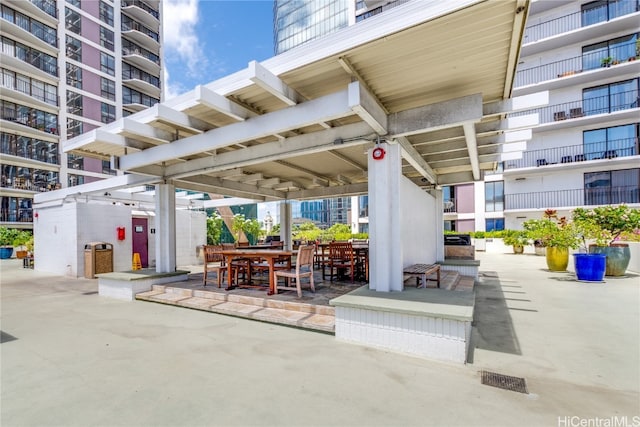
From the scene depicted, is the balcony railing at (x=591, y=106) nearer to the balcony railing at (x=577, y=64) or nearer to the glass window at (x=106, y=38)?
the balcony railing at (x=577, y=64)

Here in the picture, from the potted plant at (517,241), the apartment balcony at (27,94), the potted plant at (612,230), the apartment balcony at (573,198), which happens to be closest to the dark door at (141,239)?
the potted plant at (612,230)

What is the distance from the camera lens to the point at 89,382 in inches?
111

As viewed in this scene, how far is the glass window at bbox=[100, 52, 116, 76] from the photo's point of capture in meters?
27.0

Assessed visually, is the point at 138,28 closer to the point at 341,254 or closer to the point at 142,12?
the point at 142,12

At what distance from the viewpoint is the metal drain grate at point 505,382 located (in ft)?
8.77

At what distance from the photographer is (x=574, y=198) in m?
18.0

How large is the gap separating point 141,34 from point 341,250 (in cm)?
3298

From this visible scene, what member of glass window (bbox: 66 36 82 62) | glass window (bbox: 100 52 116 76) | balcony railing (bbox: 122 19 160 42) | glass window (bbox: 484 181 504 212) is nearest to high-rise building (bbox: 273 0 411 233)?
glass window (bbox: 484 181 504 212)

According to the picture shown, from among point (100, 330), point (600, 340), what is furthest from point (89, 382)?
point (600, 340)

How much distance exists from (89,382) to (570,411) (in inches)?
155

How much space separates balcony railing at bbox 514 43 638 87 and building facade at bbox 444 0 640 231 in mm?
45

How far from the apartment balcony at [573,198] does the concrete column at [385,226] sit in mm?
18537

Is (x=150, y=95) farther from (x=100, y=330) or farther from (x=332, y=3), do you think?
(x=100, y=330)

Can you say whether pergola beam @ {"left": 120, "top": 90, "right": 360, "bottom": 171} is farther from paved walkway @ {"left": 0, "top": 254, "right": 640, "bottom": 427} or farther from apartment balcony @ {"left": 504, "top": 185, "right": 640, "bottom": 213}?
apartment balcony @ {"left": 504, "top": 185, "right": 640, "bottom": 213}
